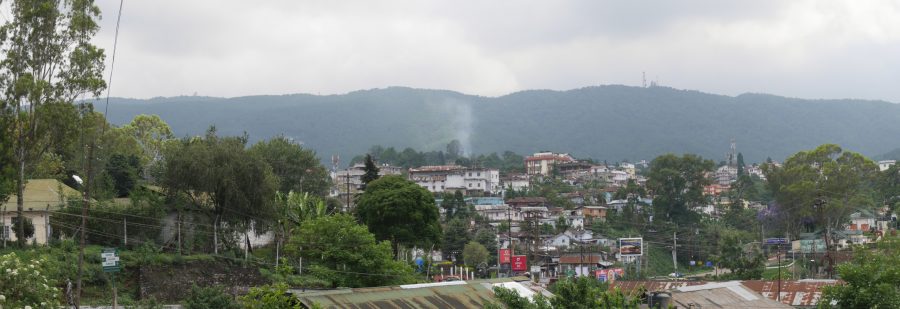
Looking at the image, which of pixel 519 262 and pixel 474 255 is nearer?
pixel 519 262

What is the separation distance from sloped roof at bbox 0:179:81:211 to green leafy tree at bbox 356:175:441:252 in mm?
13804

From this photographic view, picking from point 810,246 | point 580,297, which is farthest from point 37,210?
point 810,246

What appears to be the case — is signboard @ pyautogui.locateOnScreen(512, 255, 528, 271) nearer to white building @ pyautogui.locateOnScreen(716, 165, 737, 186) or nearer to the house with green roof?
the house with green roof

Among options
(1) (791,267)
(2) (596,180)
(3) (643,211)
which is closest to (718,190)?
(2) (596,180)

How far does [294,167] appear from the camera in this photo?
6191 cm

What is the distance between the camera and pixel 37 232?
34188mm

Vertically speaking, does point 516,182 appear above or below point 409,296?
below

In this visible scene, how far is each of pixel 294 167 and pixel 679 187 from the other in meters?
41.6

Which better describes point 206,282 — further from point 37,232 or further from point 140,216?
point 37,232

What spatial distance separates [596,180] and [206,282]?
116081mm

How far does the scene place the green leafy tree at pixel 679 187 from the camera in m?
88.9

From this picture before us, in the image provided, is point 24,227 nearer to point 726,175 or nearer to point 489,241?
point 489,241

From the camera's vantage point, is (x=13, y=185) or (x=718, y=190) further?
(x=718, y=190)

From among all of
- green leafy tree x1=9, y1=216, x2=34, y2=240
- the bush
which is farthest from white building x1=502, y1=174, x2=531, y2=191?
the bush
